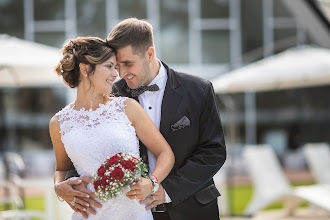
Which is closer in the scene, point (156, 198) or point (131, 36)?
point (156, 198)

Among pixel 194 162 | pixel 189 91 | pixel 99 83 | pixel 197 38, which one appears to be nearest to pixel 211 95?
pixel 189 91

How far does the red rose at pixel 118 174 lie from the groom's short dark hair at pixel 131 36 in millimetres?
735

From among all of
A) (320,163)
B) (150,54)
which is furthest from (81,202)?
(320,163)

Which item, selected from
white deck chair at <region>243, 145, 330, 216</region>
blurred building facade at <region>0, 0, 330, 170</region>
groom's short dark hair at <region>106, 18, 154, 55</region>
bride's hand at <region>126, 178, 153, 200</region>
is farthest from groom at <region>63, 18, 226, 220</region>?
blurred building facade at <region>0, 0, 330, 170</region>

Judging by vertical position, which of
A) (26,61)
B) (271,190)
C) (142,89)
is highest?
(142,89)

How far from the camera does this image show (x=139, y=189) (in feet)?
10.4

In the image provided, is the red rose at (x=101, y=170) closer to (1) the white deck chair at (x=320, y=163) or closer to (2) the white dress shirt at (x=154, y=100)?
(2) the white dress shirt at (x=154, y=100)

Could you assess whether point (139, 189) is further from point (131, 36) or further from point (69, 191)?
point (131, 36)

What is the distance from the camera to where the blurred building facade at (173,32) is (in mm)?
21062

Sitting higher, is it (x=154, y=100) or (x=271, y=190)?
(x=154, y=100)

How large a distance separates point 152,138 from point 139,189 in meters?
0.38

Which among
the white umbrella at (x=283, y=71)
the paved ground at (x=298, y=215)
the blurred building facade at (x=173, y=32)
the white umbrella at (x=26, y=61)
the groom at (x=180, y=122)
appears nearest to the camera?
the groom at (x=180, y=122)

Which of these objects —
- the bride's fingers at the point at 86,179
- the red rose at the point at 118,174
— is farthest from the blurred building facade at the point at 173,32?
the red rose at the point at 118,174

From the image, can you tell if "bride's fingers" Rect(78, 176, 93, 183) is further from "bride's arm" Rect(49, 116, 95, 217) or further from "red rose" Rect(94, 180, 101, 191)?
"red rose" Rect(94, 180, 101, 191)
